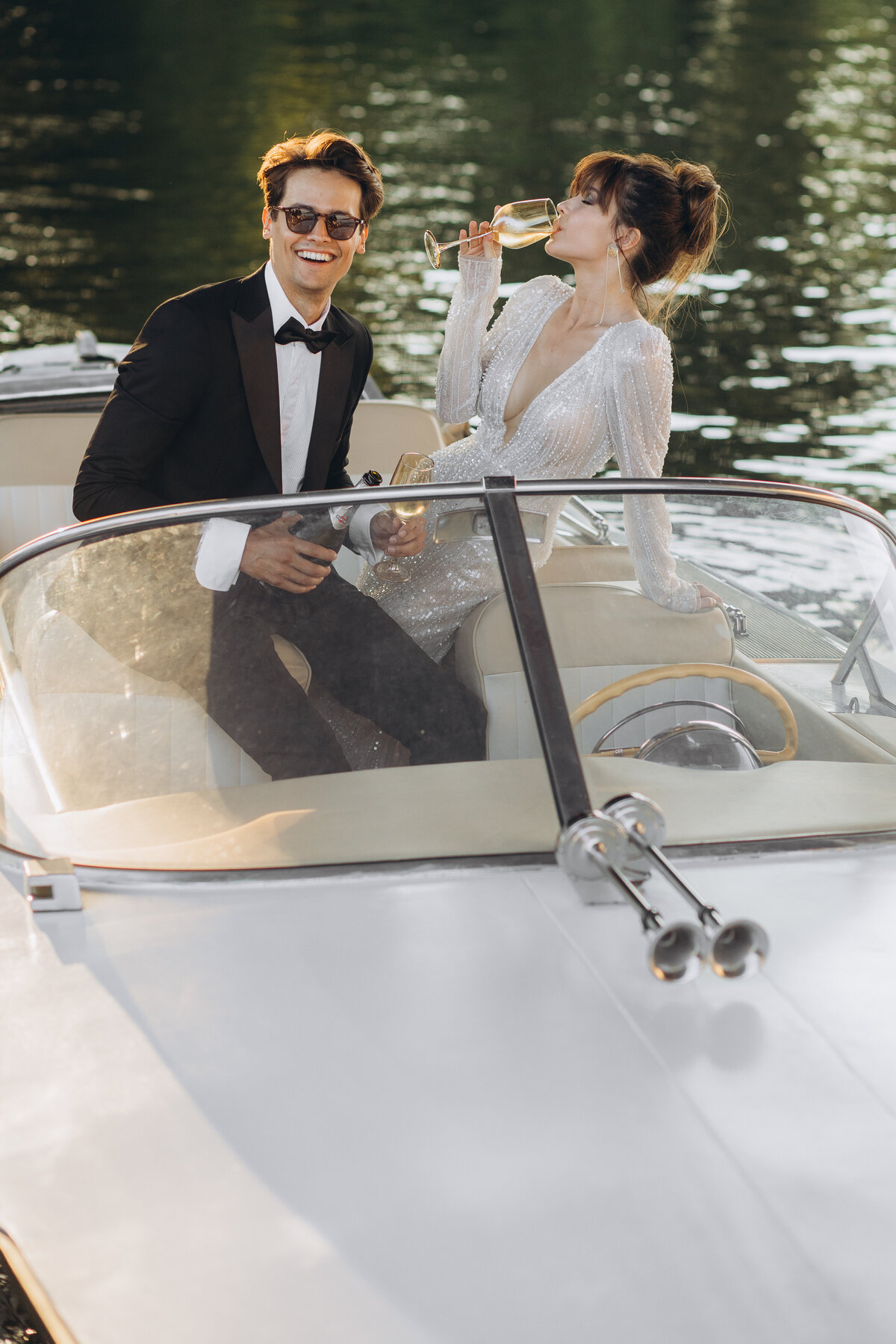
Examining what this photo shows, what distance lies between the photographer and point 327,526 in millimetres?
1474

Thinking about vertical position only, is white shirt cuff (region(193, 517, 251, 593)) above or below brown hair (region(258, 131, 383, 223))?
below

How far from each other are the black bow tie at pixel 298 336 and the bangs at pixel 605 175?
58 centimetres

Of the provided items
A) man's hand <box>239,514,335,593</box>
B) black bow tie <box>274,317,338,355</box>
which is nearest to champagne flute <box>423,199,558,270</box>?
black bow tie <box>274,317,338,355</box>

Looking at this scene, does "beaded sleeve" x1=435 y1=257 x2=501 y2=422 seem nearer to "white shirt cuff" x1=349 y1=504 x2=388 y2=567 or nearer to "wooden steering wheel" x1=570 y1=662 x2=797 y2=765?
"white shirt cuff" x1=349 y1=504 x2=388 y2=567

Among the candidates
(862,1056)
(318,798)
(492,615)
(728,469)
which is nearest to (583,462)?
(492,615)

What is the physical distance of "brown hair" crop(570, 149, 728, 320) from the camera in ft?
7.67

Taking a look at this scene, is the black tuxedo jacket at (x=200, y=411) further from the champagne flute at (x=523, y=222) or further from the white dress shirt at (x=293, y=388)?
the champagne flute at (x=523, y=222)

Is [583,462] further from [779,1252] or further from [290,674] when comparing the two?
[779,1252]

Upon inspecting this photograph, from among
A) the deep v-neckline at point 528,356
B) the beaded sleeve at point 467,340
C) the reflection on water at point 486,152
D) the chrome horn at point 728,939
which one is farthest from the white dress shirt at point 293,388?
the reflection on water at point 486,152

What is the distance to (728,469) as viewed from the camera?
6.91 metres

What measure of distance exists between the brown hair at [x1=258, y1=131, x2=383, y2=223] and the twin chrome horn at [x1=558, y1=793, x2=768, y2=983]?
1.36m

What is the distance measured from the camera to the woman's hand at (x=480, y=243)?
2.36 metres

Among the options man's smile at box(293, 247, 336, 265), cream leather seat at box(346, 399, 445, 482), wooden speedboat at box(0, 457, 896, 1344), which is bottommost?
wooden speedboat at box(0, 457, 896, 1344)

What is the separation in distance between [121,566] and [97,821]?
1.00 feet
